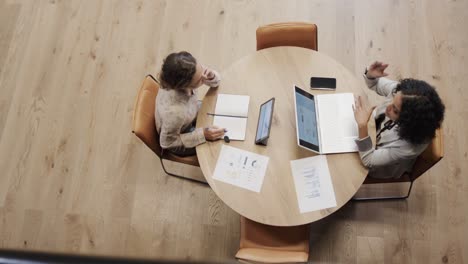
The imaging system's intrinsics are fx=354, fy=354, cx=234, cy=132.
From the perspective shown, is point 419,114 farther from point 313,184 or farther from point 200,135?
point 200,135

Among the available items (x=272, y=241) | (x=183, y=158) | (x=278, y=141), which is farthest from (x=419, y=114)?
(x=183, y=158)

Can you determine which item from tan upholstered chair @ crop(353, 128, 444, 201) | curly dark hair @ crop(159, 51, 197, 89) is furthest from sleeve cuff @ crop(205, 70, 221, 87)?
tan upholstered chair @ crop(353, 128, 444, 201)

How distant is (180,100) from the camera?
6.17 feet

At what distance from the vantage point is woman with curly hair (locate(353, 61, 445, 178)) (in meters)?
1.58

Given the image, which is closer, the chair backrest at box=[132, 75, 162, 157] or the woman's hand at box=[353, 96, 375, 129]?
the woman's hand at box=[353, 96, 375, 129]

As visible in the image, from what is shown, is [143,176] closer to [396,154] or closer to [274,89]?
[274,89]

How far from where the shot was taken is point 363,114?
1763 mm

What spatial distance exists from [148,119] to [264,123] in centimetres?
63

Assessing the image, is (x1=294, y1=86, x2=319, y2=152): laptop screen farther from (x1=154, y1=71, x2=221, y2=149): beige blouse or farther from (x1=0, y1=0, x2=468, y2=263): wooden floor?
(x1=0, y1=0, x2=468, y2=263): wooden floor

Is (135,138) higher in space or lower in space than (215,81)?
lower

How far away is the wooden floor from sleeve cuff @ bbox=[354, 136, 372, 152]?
30.9 inches

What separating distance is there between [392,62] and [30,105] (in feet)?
9.61

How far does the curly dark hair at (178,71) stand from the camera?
69.2 inches

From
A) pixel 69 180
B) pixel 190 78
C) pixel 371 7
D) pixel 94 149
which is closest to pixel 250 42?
pixel 371 7
